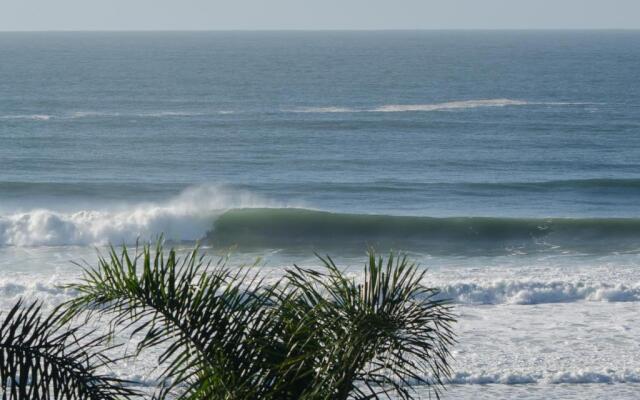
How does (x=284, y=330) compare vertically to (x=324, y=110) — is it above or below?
below

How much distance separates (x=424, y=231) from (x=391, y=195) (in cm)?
569

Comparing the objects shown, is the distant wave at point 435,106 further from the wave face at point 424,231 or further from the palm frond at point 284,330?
the palm frond at point 284,330

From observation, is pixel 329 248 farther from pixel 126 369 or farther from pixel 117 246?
pixel 126 369

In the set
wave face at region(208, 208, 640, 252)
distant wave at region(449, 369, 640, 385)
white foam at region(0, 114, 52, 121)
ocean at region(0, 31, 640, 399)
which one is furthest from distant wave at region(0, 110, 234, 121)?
distant wave at region(449, 369, 640, 385)

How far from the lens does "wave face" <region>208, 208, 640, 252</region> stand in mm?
24109

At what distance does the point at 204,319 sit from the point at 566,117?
49061 millimetres

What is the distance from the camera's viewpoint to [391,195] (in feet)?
102

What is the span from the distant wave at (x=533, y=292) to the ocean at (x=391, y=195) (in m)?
0.04

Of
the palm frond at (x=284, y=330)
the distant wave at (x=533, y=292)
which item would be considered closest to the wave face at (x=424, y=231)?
the distant wave at (x=533, y=292)

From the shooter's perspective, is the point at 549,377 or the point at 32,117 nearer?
the point at 549,377

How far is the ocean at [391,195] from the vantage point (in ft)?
49.9

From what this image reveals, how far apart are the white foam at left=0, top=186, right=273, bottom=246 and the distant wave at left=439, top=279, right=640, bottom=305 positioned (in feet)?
27.8

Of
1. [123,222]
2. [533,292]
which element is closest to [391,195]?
[123,222]

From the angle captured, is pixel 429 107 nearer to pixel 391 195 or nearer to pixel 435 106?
pixel 435 106
